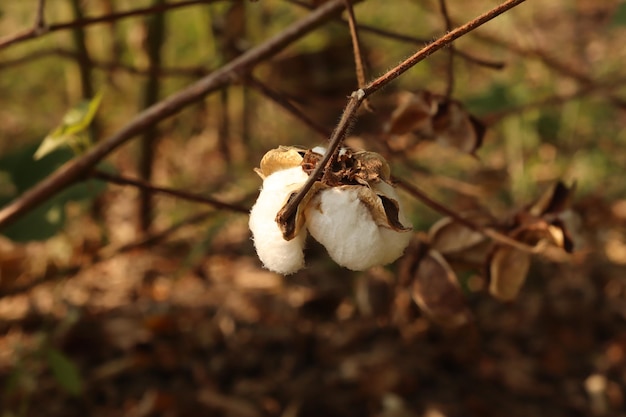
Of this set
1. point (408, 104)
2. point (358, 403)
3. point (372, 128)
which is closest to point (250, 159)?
point (372, 128)

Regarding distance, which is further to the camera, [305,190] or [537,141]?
[537,141]

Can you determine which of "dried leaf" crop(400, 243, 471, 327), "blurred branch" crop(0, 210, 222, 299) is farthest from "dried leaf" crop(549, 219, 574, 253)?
"blurred branch" crop(0, 210, 222, 299)

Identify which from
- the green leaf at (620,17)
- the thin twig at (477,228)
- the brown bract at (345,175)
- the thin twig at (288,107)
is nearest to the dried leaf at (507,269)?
the thin twig at (477,228)

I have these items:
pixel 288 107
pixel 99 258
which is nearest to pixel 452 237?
pixel 288 107

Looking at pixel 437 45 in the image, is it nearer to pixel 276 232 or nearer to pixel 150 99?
pixel 276 232

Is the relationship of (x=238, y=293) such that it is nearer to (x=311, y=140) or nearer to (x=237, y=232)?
(x=237, y=232)

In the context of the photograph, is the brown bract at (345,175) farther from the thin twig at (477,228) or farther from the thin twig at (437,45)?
the thin twig at (477,228)
